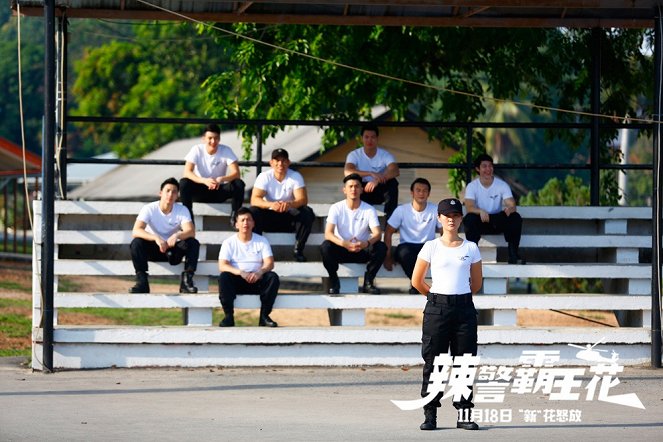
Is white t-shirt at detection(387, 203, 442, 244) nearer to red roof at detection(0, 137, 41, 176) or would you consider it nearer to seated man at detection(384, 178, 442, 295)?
seated man at detection(384, 178, 442, 295)

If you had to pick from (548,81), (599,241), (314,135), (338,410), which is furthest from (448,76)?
(314,135)

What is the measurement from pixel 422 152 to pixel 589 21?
24.6m

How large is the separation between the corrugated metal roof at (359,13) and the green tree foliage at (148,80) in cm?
4632

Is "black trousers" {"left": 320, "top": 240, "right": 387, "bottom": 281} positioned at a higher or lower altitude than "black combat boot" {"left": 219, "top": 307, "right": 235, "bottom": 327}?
higher

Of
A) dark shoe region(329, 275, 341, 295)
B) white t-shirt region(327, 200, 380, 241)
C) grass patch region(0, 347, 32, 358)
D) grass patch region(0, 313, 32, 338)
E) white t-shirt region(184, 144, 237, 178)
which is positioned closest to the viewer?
dark shoe region(329, 275, 341, 295)

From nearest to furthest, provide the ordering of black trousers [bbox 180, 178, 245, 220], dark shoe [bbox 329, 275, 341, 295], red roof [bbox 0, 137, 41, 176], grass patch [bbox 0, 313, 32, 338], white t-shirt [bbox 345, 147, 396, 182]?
dark shoe [bbox 329, 275, 341, 295] < black trousers [bbox 180, 178, 245, 220] < white t-shirt [bbox 345, 147, 396, 182] < grass patch [bbox 0, 313, 32, 338] < red roof [bbox 0, 137, 41, 176]

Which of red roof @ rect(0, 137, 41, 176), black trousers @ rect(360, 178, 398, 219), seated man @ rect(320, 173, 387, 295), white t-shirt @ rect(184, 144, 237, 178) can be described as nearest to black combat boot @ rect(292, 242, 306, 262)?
seated man @ rect(320, 173, 387, 295)

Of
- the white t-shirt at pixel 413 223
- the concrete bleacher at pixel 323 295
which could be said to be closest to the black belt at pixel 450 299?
the concrete bleacher at pixel 323 295

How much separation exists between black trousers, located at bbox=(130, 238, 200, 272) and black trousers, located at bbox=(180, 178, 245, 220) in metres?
0.90

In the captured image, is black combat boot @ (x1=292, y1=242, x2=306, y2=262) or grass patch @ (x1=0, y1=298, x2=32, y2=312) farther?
grass patch @ (x1=0, y1=298, x2=32, y2=312)

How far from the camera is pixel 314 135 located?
143 ft

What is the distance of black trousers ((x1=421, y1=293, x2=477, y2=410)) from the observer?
33.7 feet

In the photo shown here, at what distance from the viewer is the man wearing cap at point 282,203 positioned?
49.8 ft

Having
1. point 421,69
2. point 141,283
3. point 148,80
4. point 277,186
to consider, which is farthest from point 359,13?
point 148,80
